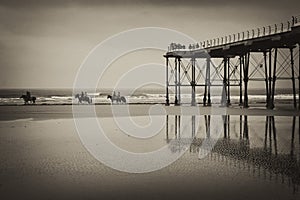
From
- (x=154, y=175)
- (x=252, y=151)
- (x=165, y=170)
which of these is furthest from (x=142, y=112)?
(x=154, y=175)

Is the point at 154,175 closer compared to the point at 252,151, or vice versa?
the point at 154,175

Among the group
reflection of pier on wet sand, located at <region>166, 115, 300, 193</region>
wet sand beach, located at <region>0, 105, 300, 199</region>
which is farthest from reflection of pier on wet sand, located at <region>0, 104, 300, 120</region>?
wet sand beach, located at <region>0, 105, 300, 199</region>

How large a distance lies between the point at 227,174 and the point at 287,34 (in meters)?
22.4

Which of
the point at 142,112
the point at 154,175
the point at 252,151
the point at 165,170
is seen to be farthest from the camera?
the point at 142,112

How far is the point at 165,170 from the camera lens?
1277 cm

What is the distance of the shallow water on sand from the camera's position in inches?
400

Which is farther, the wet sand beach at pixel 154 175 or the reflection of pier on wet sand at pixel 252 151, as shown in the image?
the reflection of pier on wet sand at pixel 252 151

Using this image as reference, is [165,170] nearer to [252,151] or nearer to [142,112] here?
[252,151]

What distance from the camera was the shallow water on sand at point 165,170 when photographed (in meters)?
10.2

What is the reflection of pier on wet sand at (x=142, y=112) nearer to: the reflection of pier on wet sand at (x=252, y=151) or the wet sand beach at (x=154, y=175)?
the reflection of pier on wet sand at (x=252, y=151)

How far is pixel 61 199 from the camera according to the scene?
31.5ft

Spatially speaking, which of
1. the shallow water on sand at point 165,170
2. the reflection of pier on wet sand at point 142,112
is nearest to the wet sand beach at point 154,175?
the shallow water on sand at point 165,170

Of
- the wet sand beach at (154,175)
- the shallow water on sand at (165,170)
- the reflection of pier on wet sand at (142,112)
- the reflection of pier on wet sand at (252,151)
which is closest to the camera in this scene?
the wet sand beach at (154,175)

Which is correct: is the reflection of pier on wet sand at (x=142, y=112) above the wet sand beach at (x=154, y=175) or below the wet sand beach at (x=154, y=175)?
above
